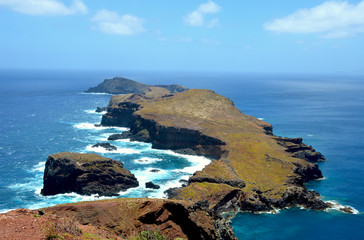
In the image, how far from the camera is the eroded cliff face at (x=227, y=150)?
7244 cm

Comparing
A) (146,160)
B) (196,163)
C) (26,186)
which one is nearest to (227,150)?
(196,163)

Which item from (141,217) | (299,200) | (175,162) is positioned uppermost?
(141,217)

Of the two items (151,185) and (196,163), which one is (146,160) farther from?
(151,185)

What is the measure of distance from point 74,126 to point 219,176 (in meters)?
97.8

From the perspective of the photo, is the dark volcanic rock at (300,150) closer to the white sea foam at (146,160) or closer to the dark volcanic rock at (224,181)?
the dark volcanic rock at (224,181)

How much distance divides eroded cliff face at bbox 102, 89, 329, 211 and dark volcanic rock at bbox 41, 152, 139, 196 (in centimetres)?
1534

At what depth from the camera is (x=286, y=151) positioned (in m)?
102

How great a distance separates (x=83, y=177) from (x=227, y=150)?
44403 millimetres

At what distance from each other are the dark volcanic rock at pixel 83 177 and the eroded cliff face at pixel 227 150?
15337mm

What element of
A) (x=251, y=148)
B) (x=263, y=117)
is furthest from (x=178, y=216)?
(x=263, y=117)

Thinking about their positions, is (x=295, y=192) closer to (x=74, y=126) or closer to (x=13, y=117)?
(x=74, y=126)

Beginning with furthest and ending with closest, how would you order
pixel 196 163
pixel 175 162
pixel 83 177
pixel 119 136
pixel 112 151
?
pixel 119 136 → pixel 112 151 → pixel 175 162 → pixel 196 163 → pixel 83 177

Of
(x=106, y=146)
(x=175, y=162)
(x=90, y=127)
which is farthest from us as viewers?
(x=90, y=127)

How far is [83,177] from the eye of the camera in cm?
8131
